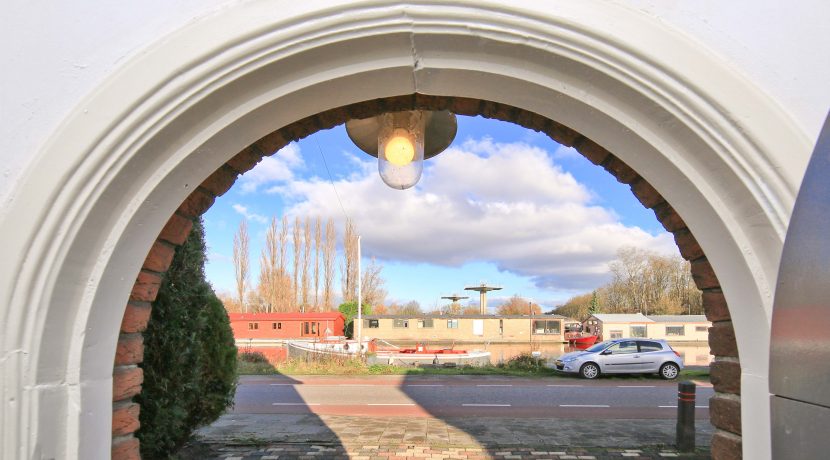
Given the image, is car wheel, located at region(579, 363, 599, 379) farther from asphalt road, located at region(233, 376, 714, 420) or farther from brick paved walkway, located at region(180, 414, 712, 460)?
brick paved walkway, located at region(180, 414, 712, 460)

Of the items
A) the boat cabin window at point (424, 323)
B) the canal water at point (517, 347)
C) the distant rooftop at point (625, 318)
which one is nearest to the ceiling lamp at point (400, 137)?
the canal water at point (517, 347)

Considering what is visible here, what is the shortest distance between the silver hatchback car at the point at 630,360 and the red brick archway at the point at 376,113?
14157mm

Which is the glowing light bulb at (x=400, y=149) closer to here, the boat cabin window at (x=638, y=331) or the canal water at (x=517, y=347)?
the canal water at (x=517, y=347)

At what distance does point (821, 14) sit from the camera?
5.25 feet

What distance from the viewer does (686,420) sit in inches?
→ 274

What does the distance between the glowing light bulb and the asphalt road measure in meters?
7.64

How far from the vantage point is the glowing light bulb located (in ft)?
9.07

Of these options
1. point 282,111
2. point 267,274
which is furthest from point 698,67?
point 267,274

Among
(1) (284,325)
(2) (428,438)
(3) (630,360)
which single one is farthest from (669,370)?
(1) (284,325)

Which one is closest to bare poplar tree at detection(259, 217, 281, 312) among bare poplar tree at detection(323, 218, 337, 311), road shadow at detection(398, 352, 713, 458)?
bare poplar tree at detection(323, 218, 337, 311)

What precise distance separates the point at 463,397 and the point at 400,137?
32.5ft

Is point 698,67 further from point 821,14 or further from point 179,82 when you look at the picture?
point 179,82

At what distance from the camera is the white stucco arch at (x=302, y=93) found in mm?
1532

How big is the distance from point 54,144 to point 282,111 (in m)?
0.69
